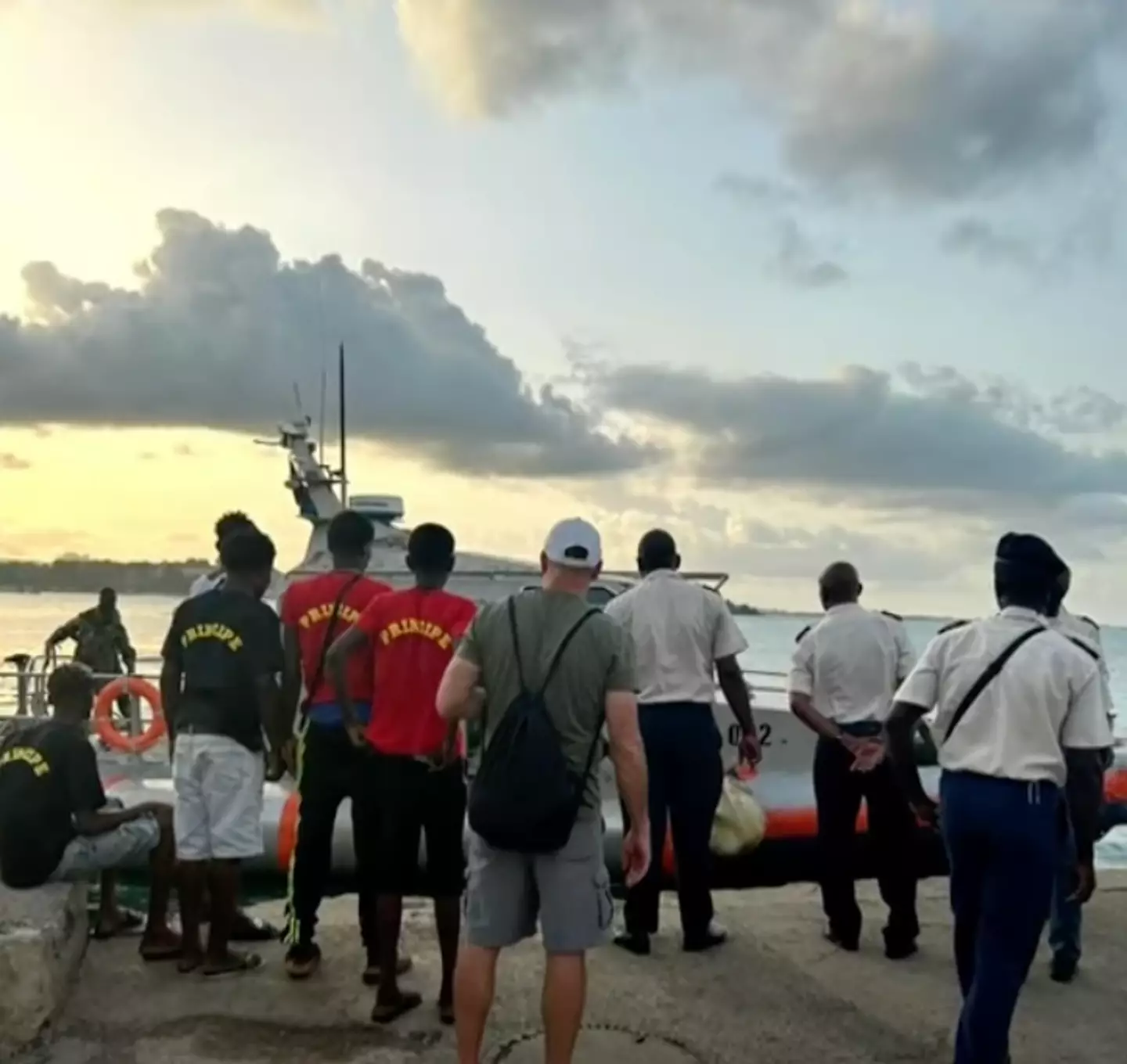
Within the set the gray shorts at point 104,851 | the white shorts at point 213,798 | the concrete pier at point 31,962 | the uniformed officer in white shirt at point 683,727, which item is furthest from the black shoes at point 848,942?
the concrete pier at point 31,962

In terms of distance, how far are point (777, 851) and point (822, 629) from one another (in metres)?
4.59

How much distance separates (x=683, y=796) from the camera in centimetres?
608

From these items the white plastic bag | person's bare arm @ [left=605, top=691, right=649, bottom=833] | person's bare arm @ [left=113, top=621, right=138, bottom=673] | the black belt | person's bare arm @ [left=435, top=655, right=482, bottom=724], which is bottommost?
the white plastic bag

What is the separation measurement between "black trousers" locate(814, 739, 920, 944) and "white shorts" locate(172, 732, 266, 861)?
256 centimetres

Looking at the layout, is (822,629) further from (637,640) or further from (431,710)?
(431,710)

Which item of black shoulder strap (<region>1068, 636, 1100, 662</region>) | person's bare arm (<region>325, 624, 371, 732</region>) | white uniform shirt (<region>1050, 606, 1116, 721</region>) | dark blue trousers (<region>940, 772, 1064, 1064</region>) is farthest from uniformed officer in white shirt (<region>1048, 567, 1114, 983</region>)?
person's bare arm (<region>325, 624, 371, 732</region>)

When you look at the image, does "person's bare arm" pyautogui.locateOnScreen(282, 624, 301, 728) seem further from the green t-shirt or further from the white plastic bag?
the white plastic bag

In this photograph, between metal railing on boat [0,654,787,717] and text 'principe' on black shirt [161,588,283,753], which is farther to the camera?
metal railing on boat [0,654,787,717]

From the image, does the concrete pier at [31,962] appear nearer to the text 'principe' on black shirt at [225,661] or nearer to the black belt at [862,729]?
the text 'principe' on black shirt at [225,661]

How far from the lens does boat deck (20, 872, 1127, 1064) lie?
4.88m

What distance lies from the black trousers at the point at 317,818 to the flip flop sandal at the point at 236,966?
0.16m

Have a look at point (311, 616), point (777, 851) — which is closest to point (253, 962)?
point (311, 616)

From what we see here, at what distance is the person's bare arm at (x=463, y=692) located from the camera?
4.27m

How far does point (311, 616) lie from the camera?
18.3 feet
